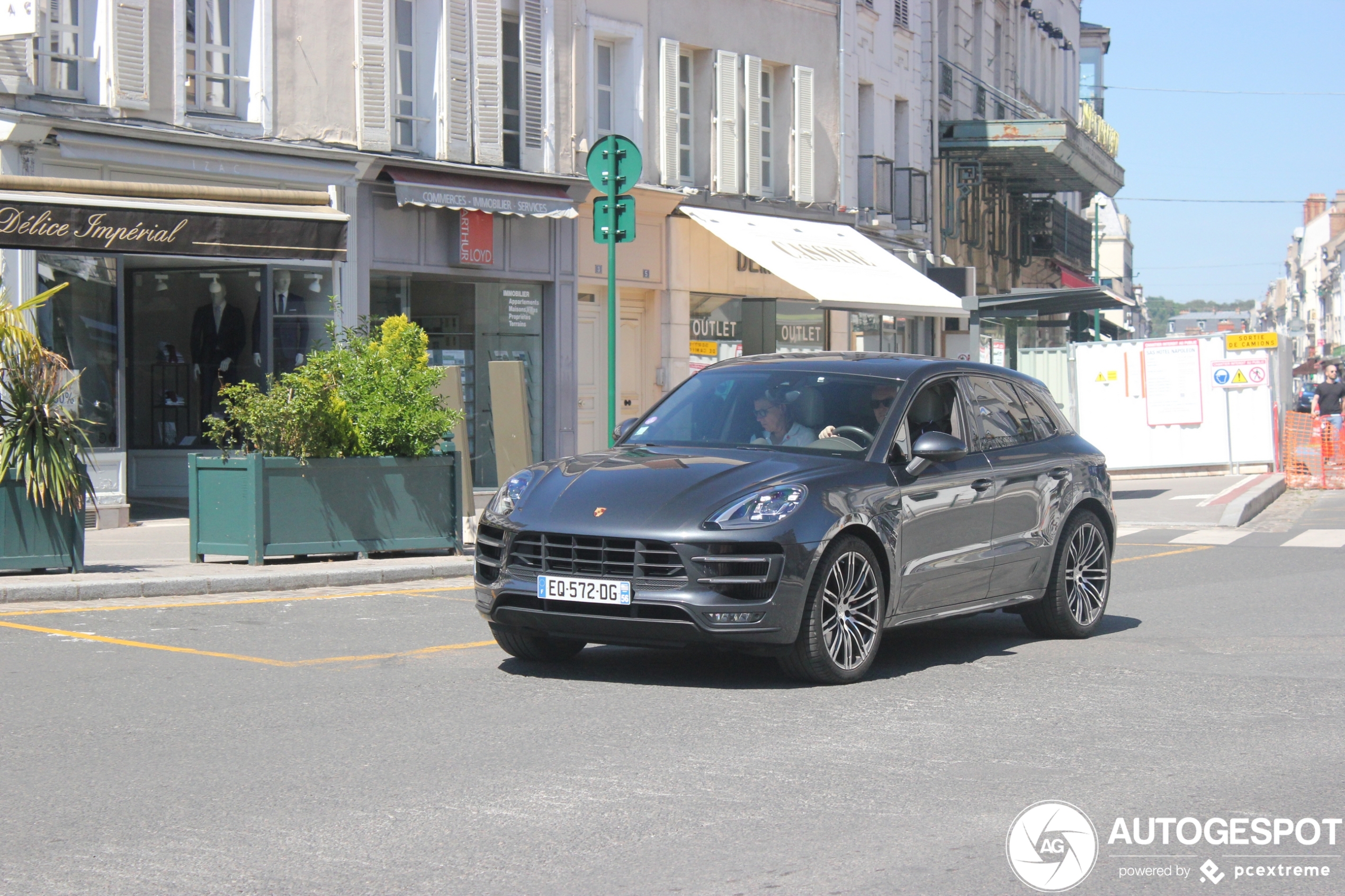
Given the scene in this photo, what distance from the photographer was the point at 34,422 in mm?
11383

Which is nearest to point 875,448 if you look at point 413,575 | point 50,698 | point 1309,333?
point 50,698

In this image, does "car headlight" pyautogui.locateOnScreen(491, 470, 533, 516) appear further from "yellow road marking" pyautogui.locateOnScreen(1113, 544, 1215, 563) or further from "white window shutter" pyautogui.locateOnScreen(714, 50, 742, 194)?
"white window shutter" pyautogui.locateOnScreen(714, 50, 742, 194)

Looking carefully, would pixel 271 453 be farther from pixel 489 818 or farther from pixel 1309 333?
pixel 1309 333

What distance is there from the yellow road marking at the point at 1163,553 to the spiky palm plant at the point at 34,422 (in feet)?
29.2

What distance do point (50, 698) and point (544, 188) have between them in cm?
1504

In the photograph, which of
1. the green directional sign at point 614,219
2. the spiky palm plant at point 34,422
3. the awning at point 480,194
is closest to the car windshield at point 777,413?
the spiky palm plant at point 34,422

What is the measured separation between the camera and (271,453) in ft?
41.8

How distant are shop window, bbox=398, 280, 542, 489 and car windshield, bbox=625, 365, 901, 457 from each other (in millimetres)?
12371

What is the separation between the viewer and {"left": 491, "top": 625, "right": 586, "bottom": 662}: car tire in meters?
8.02

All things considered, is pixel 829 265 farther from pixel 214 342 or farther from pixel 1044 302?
pixel 214 342

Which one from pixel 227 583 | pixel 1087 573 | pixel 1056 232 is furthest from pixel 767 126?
pixel 1056 232

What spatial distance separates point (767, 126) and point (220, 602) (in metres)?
17.7

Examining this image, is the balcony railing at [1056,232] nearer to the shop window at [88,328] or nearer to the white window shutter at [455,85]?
the white window shutter at [455,85]

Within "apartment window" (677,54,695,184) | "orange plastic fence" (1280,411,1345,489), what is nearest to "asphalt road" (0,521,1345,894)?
"apartment window" (677,54,695,184)
